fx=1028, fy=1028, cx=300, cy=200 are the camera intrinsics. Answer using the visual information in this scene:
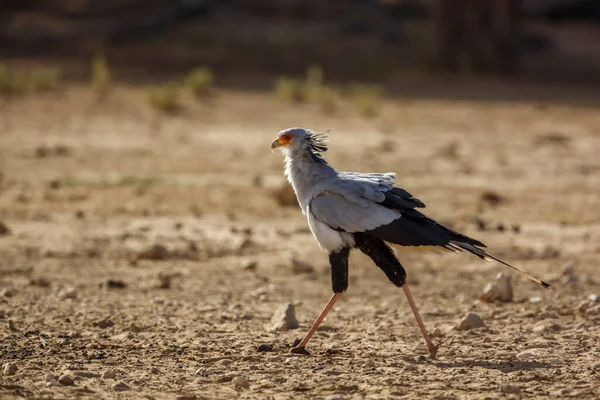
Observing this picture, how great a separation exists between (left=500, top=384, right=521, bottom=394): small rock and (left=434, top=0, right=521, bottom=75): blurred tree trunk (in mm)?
16859

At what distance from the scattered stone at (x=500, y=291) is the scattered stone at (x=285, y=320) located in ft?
4.89

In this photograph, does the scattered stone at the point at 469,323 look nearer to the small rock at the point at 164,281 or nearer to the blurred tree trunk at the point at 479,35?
Result: the small rock at the point at 164,281

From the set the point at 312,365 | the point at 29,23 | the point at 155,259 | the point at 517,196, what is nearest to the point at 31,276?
the point at 155,259

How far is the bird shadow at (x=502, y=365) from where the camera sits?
5.47 m

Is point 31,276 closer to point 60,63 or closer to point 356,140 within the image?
point 356,140

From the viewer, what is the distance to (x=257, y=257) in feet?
28.8

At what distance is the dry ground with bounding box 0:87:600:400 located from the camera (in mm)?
5391

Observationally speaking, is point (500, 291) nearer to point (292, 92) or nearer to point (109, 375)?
point (109, 375)

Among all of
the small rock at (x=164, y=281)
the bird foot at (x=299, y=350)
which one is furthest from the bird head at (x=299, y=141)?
the small rock at (x=164, y=281)

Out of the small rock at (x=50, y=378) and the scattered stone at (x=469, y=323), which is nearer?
the small rock at (x=50, y=378)

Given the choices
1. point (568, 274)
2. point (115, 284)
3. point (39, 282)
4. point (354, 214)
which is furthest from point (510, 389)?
point (39, 282)

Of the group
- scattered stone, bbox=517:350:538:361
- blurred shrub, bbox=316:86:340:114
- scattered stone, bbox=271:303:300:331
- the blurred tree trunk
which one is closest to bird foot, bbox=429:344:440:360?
scattered stone, bbox=517:350:538:361

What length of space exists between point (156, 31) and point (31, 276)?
57.6 feet

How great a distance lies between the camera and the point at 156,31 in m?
24.8
